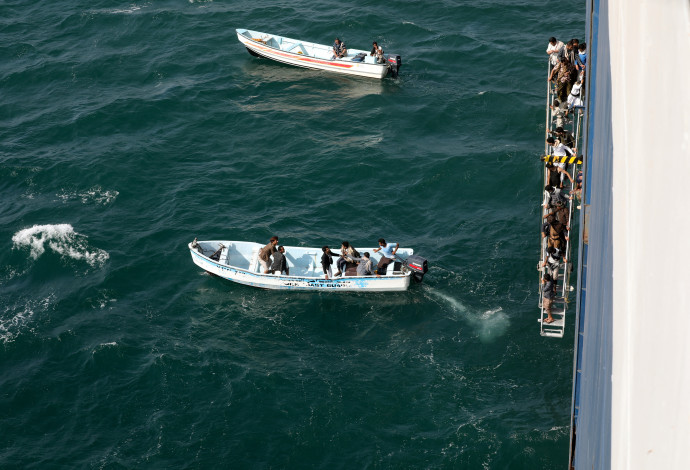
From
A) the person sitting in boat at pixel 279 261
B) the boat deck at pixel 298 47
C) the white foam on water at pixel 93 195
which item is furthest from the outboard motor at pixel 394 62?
the person sitting in boat at pixel 279 261

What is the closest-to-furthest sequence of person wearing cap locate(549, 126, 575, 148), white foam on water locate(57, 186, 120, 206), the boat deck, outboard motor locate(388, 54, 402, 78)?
person wearing cap locate(549, 126, 575, 148) < white foam on water locate(57, 186, 120, 206) < outboard motor locate(388, 54, 402, 78) < the boat deck

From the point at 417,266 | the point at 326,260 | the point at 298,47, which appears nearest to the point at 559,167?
the point at 417,266

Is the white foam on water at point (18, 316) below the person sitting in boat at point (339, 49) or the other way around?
below

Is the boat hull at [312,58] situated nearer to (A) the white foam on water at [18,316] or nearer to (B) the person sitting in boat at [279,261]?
(B) the person sitting in boat at [279,261]

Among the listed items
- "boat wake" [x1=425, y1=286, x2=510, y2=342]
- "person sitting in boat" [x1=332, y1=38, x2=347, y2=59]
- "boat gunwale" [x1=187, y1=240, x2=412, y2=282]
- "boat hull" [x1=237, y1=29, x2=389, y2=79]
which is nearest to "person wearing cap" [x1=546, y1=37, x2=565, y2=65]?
"boat wake" [x1=425, y1=286, x2=510, y2=342]

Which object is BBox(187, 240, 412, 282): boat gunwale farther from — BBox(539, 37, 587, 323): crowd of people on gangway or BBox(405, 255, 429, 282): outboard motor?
BBox(539, 37, 587, 323): crowd of people on gangway
